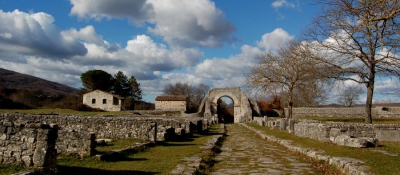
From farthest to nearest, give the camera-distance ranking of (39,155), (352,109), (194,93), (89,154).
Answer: (194,93) < (352,109) < (89,154) < (39,155)

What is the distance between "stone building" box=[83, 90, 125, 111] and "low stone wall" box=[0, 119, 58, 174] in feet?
179

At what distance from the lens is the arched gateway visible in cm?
5325

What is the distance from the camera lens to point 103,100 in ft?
203

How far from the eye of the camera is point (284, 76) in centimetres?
3152

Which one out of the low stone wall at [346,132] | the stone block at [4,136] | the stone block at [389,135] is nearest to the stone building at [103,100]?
the low stone wall at [346,132]

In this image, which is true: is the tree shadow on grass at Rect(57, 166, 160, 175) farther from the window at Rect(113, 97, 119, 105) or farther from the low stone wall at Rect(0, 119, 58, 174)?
the window at Rect(113, 97, 119, 105)

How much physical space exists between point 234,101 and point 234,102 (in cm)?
16

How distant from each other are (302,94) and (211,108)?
25.5m

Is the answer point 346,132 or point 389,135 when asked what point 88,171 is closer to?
point 346,132

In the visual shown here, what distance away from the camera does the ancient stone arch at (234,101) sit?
5356cm

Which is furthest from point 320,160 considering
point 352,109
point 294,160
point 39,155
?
point 352,109

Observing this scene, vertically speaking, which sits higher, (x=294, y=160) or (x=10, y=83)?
(x=10, y=83)

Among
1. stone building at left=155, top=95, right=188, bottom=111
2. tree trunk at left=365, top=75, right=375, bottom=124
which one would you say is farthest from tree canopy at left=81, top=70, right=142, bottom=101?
tree trunk at left=365, top=75, right=375, bottom=124

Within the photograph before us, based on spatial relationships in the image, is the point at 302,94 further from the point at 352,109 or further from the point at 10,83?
the point at 10,83
